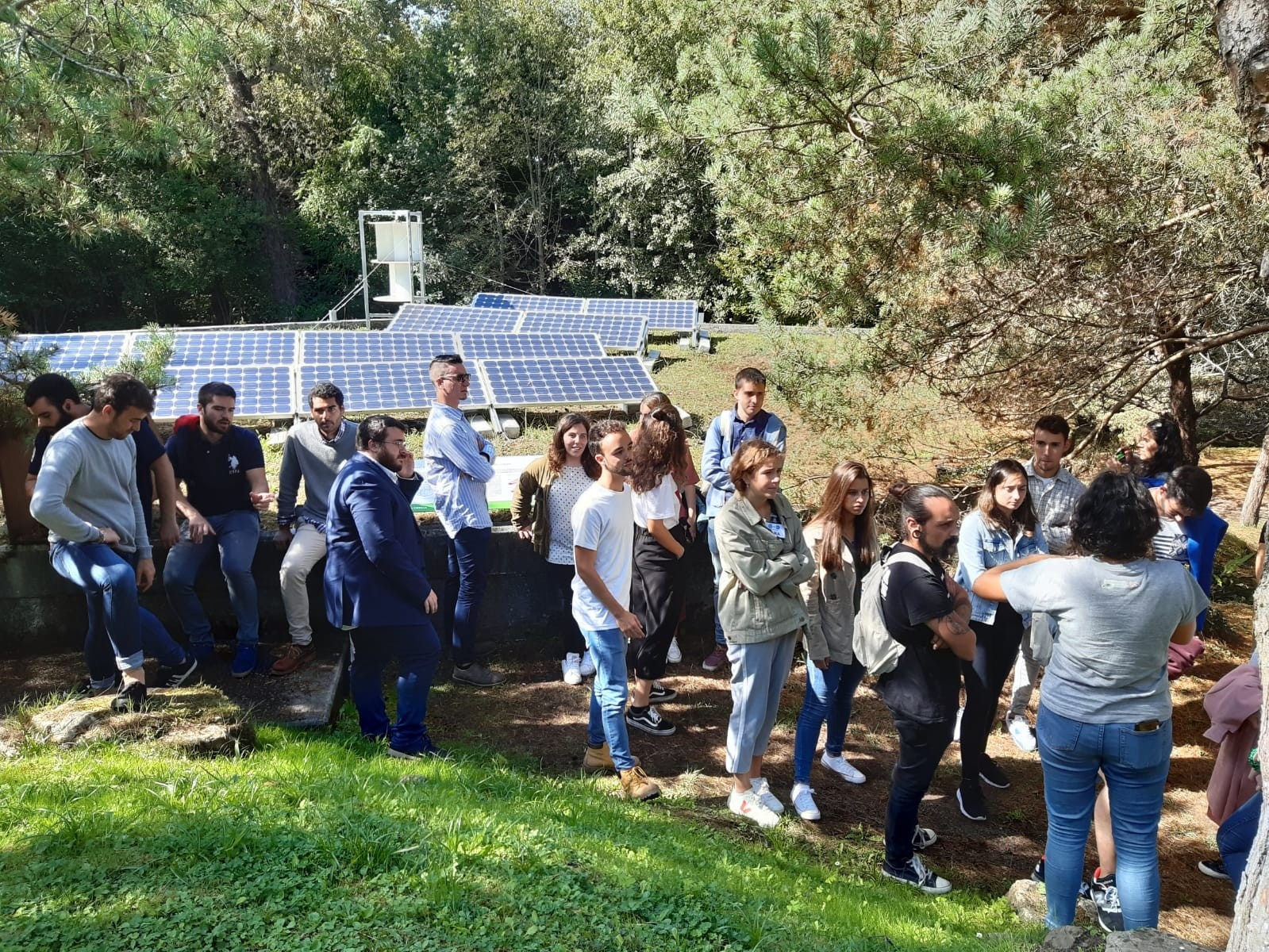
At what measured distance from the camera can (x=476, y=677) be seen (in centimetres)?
666

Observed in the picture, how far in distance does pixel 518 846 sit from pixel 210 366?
1090 cm

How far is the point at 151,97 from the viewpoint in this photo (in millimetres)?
6293

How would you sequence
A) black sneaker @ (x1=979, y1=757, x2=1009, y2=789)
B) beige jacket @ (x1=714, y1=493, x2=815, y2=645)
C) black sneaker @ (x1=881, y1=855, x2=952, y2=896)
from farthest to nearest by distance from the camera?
black sneaker @ (x1=979, y1=757, x2=1009, y2=789) < beige jacket @ (x1=714, y1=493, x2=815, y2=645) < black sneaker @ (x1=881, y1=855, x2=952, y2=896)

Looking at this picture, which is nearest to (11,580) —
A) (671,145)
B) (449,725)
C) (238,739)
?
(238,739)

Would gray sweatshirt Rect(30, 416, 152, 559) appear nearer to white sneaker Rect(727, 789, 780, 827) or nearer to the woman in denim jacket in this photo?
white sneaker Rect(727, 789, 780, 827)

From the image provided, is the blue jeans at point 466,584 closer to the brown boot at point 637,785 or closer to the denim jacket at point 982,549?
the brown boot at point 637,785

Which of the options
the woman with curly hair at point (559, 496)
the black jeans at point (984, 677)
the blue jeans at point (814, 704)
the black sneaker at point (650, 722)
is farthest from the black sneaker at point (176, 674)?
the black jeans at point (984, 677)

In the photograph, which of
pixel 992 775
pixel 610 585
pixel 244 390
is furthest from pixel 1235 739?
pixel 244 390

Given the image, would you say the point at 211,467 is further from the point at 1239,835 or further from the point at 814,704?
the point at 1239,835

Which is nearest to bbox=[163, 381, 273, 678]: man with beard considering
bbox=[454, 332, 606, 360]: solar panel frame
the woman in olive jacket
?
the woman in olive jacket

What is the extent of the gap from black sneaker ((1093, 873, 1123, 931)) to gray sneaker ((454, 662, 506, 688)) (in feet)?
12.3

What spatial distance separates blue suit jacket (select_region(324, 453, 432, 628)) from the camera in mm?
5102

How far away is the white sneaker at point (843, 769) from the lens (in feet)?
18.9

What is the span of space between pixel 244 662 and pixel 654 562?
260 cm
